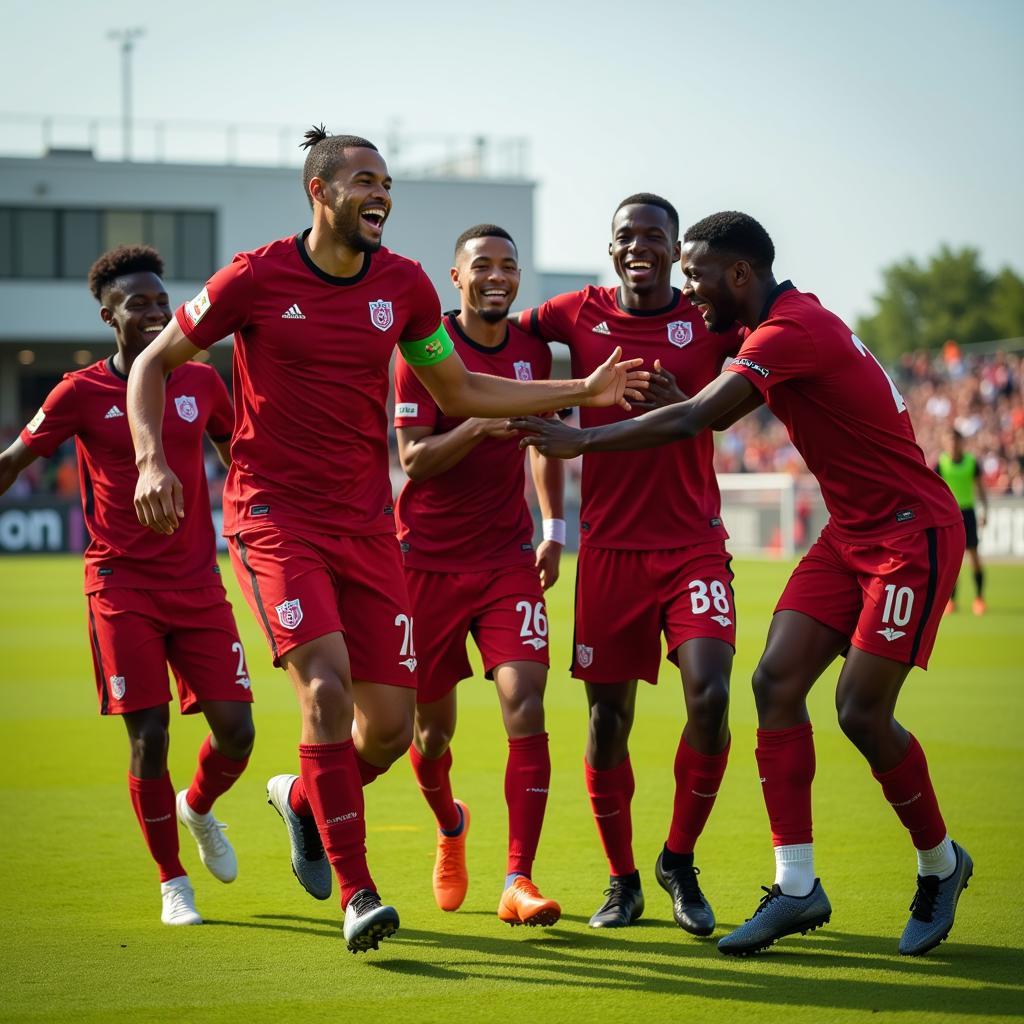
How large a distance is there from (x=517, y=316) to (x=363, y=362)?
5.19 feet

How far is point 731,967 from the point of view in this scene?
552 centimetres

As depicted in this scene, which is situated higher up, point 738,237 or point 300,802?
point 738,237

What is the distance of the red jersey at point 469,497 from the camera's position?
6879 millimetres

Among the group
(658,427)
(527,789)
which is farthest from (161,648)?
(658,427)

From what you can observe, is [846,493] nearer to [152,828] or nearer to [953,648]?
[152,828]

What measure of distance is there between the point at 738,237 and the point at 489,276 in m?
1.30

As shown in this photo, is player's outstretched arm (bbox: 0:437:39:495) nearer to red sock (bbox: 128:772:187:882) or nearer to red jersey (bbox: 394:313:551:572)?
red sock (bbox: 128:772:187:882)

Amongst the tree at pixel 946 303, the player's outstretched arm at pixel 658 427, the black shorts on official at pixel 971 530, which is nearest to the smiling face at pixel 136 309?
the player's outstretched arm at pixel 658 427

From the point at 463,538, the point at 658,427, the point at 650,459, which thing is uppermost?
the point at 658,427

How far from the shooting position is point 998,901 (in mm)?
6383

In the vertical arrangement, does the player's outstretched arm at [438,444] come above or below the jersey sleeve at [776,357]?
below

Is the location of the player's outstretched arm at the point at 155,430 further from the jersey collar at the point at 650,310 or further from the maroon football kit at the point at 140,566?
the jersey collar at the point at 650,310

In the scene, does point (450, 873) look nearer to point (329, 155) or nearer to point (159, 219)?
point (329, 155)

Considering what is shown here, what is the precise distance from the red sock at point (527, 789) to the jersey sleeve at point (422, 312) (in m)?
1.70
